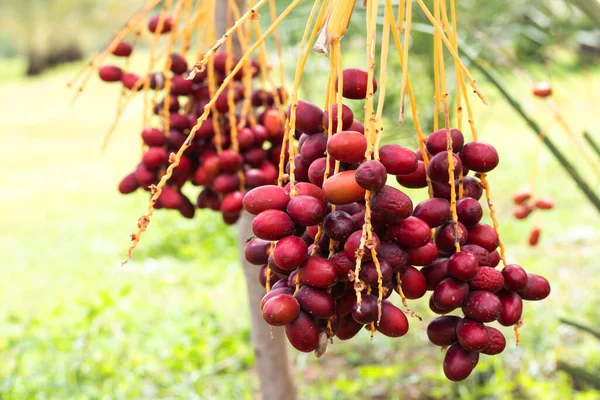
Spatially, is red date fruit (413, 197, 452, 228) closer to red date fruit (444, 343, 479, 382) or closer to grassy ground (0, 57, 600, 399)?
red date fruit (444, 343, 479, 382)

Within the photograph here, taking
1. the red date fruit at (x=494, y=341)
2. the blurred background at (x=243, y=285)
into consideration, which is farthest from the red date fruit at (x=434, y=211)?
the blurred background at (x=243, y=285)

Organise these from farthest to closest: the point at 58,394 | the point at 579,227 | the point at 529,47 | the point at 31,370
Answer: the point at 579,227
the point at 529,47
the point at 31,370
the point at 58,394

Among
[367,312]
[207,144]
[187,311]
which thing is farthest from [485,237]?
[187,311]

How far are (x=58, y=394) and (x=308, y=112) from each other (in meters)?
1.66

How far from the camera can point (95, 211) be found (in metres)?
5.04

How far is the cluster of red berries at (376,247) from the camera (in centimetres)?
53

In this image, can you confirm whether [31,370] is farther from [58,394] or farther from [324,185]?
[324,185]

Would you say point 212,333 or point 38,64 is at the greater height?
point 212,333

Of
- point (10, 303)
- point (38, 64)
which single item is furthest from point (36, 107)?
point (10, 303)

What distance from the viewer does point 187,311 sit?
2.78 meters

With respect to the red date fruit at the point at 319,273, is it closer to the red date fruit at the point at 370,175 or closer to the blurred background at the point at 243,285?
the red date fruit at the point at 370,175

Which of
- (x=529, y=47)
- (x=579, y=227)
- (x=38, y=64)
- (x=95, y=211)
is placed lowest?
(x=38, y=64)

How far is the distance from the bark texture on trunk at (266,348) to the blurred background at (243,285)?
443mm

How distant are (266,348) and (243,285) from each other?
5.83 ft
